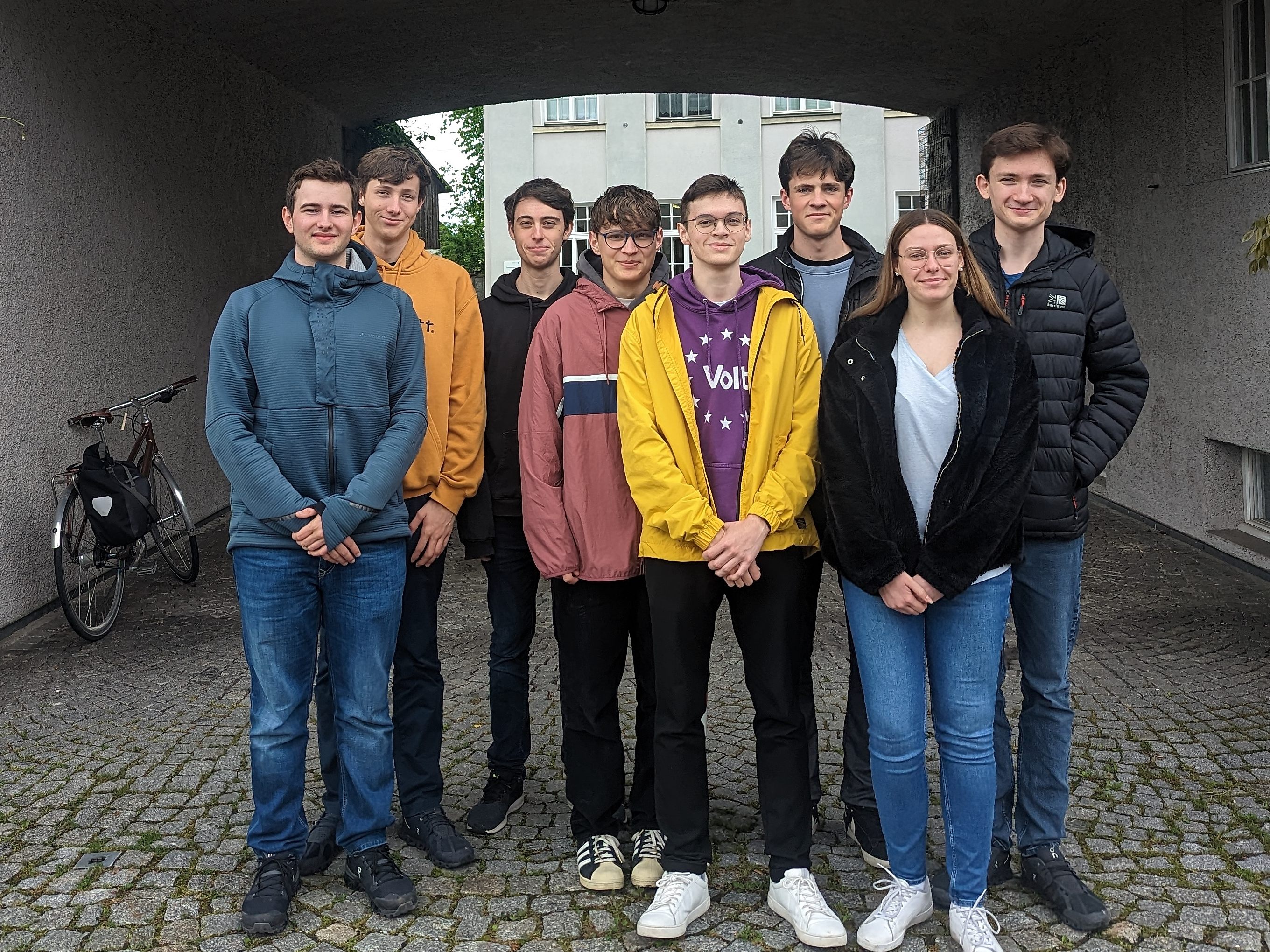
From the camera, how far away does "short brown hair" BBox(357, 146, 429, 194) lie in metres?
3.74

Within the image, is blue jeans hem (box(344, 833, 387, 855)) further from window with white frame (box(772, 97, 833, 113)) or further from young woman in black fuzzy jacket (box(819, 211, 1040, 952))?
window with white frame (box(772, 97, 833, 113))

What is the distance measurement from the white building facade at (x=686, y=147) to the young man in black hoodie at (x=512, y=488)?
2403cm

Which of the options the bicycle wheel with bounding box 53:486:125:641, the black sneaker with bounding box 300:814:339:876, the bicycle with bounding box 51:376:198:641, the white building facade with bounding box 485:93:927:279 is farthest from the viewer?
the white building facade with bounding box 485:93:927:279

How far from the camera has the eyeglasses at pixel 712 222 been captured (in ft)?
10.9

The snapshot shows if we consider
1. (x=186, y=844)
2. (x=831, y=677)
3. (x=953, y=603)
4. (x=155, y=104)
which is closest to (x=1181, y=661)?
(x=831, y=677)

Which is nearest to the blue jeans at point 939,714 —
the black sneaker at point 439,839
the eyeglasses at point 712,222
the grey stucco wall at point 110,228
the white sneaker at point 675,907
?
the white sneaker at point 675,907

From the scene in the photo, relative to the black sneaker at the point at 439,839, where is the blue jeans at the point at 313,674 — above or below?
above

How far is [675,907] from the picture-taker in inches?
126

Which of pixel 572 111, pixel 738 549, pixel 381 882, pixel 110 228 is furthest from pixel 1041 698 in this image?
pixel 572 111

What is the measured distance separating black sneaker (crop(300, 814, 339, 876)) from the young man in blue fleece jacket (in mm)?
140

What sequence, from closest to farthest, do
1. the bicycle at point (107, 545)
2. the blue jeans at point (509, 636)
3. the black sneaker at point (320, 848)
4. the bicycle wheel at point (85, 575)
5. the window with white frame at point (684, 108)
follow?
the black sneaker at point (320, 848) → the blue jeans at point (509, 636) → the bicycle wheel at point (85, 575) → the bicycle at point (107, 545) → the window with white frame at point (684, 108)

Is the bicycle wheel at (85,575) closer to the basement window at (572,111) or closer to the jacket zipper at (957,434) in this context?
the jacket zipper at (957,434)

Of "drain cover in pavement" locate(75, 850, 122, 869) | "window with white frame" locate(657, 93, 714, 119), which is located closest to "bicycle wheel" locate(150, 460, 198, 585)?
"drain cover in pavement" locate(75, 850, 122, 869)

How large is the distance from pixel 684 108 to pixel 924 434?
27028 millimetres
